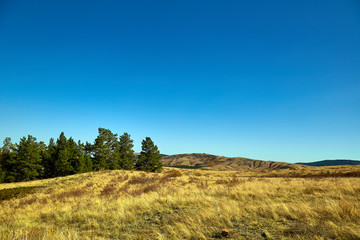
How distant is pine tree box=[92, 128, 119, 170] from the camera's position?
153 feet

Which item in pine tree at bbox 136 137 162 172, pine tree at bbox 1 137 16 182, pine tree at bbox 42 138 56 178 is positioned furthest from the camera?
pine tree at bbox 136 137 162 172

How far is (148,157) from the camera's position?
168ft

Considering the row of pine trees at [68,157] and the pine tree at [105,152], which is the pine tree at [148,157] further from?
the pine tree at [105,152]

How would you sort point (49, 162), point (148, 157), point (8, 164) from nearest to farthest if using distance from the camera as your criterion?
point (8, 164) < point (49, 162) < point (148, 157)

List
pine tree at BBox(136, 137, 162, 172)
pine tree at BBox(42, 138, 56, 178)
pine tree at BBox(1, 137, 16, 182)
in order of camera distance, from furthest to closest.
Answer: pine tree at BBox(136, 137, 162, 172) → pine tree at BBox(42, 138, 56, 178) → pine tree at BBox(1, 137, 16, 182)

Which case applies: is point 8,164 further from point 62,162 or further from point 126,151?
point 126,151

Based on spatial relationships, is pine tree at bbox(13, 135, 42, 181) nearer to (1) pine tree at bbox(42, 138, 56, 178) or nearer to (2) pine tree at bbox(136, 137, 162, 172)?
(1) pine tree at bbox(42, 138, 56, 178)

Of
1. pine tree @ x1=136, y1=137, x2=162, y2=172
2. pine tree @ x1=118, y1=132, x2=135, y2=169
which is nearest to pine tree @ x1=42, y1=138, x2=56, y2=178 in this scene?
pine tree @ x1=118, y1=132, x2=135, y2=169

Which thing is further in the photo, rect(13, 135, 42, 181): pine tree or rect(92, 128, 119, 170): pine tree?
rect(92, 128, 119, 170): pine tree

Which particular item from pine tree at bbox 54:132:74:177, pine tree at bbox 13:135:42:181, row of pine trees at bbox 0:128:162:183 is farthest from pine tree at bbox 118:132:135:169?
pine tree at bbox 13:135:42:181

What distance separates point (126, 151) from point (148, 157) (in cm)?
813

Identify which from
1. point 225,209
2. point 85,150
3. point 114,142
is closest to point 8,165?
point 85,150

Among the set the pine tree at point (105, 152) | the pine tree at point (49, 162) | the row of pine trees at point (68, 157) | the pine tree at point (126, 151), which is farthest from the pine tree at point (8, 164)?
the pine tree at point (126, 151)

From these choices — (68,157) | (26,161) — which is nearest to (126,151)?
(68,157)
